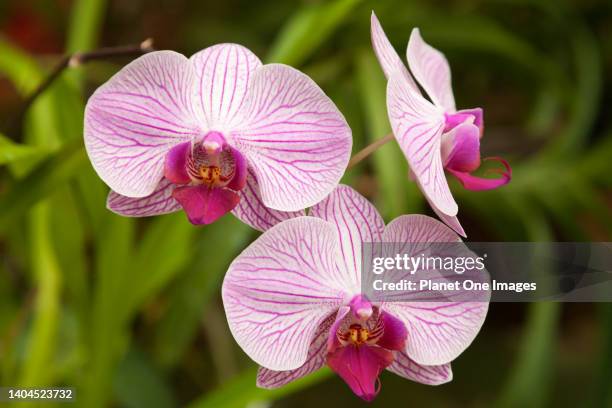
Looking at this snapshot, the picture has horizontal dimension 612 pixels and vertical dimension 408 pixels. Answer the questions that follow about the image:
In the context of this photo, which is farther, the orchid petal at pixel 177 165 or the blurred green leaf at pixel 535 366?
the blurred green leaf at pixel 535 366

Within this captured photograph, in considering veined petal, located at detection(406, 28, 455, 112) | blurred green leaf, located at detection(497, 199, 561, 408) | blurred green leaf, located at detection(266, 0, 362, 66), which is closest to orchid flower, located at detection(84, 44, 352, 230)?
veined petal, located at detection(406, 28, 455, 112)

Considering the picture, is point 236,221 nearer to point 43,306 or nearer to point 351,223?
point 43,306

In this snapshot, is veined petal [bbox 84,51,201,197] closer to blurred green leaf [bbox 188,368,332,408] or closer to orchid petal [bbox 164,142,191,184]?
orchid petal [bbox 164,142,191,184]

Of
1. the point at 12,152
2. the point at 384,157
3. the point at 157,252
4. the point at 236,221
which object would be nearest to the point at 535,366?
the point at 384,157

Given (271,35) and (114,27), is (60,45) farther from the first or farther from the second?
(271,35)

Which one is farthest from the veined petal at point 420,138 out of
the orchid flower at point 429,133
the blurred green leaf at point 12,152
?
the blurred green leaf at point 12,152

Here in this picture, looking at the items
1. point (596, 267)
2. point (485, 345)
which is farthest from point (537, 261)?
point (485, 345)

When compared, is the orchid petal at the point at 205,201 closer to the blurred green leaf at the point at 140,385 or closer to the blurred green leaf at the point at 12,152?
the blurred green leaf at the point at 12,152

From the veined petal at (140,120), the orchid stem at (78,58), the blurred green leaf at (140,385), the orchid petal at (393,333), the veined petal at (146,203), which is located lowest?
the orchid petal at (393,333)
